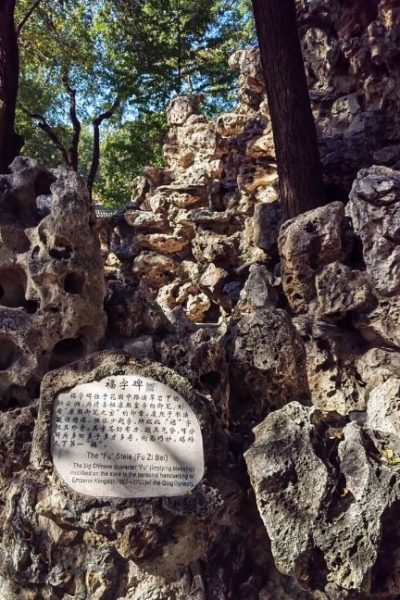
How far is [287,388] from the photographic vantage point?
3.27 metres

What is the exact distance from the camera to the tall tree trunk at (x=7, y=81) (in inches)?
241

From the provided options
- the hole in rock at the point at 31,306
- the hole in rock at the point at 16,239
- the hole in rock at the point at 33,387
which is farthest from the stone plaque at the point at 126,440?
the hole in rock at the point at 16,239

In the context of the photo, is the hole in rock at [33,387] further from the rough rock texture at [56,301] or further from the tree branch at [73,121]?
the tree branch at [73,121]

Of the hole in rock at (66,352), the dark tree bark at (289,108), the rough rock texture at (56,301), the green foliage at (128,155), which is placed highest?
the green foliage at (128,155)

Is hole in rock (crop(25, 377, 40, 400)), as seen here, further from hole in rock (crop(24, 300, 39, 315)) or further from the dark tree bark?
the dark tree bark

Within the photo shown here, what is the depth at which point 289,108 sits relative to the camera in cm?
507

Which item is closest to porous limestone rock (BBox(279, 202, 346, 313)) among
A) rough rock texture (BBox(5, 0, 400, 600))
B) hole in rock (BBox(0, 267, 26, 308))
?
rough rock texture (BBox(5, 0, 400, 600))

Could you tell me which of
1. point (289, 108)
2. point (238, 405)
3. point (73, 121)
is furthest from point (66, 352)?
point (73, 121)

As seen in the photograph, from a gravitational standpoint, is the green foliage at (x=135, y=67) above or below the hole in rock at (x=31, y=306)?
above

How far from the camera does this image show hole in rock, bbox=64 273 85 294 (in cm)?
327

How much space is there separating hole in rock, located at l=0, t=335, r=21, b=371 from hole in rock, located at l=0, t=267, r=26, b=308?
0.30m

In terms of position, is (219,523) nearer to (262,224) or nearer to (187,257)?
(262,224)

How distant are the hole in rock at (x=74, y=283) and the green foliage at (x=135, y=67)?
807cm

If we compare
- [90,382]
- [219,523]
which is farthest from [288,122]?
[219,523]
